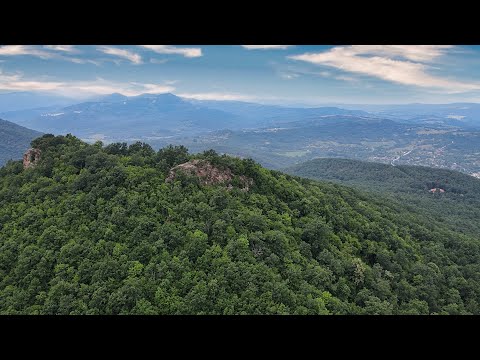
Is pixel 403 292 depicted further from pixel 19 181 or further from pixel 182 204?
pixel 19 181

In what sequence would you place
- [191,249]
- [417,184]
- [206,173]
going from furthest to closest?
1. [417,184]
2. [206,173]
3. [191,249]

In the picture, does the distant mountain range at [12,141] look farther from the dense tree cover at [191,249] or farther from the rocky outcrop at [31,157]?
the dense tree cover at [191,249]

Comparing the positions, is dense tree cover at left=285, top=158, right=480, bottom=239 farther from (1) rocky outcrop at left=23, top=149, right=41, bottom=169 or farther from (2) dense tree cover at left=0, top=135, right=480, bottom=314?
(1) rocky outcrop at left=23, top=149, right=41, bottom=169

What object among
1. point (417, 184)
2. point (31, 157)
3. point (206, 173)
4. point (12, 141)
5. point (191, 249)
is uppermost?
point (31, 157)

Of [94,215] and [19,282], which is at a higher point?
[94,215]

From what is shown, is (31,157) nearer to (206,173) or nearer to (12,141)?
(206,173)

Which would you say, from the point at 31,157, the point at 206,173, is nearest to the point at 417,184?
the point at 206,173
